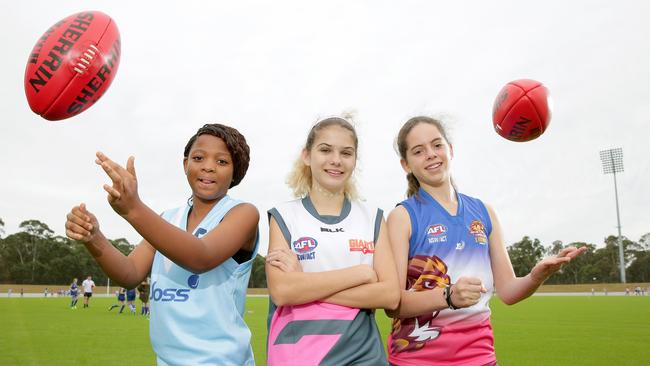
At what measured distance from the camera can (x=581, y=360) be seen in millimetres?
9758

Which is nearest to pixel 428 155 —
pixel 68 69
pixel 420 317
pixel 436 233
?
pixel 436 233

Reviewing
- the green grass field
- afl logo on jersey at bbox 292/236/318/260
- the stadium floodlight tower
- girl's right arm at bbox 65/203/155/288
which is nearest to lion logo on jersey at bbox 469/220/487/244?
afl logo on jersey at bbox 292/236/318/260

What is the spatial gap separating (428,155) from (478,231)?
0.59m

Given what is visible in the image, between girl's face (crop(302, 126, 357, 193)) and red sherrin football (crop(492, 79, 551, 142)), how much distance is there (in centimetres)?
183

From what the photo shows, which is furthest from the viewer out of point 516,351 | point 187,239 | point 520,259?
point 520,259

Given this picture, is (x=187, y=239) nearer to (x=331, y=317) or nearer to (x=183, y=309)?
(x=183, y=309)

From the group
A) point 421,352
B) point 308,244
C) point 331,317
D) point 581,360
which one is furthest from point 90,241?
point 581,360

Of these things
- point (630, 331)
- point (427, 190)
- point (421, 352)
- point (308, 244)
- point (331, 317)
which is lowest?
point (630, 331)

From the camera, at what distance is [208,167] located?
3.00 m

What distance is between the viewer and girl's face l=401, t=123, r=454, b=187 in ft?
11.1

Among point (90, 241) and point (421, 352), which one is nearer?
point (90, 241)

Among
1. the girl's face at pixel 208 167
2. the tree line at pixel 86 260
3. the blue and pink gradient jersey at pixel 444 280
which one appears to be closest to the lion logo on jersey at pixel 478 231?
the blue and pink gradient jersey at pixel 444 280

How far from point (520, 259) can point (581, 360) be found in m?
92.3

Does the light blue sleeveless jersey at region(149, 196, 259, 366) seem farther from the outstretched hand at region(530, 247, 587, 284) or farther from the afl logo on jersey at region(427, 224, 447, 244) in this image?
the outstretched hand at region(530, 247, 587, 284)
